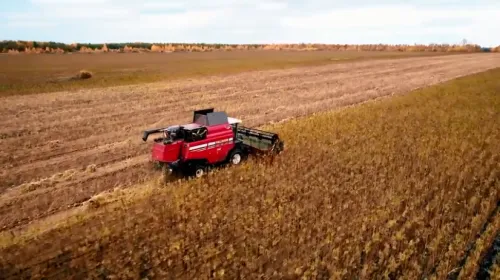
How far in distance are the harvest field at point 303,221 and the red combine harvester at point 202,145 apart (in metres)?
0.48

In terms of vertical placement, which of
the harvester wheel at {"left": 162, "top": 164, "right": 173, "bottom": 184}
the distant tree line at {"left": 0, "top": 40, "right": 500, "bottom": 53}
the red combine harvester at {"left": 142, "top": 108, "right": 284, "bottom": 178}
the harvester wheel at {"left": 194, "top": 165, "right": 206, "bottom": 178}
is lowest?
the harvester wheel at {"left": 162, "top": 164, "right": 173, "bottom": 184}

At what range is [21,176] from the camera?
1180cm

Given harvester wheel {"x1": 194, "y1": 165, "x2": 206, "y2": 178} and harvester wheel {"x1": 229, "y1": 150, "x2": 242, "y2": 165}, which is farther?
harvester wheel {"x1": 229, "y1": 150, "x2": 242, "y2": 165}

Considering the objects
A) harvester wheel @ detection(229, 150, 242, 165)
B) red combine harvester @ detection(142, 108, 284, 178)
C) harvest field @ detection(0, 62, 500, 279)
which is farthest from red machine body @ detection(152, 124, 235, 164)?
harvest field @ detection(0, 62, 500, 279)

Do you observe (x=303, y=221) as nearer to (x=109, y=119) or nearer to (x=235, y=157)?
(x=235, y=157)

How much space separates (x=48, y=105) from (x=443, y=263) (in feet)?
72.0

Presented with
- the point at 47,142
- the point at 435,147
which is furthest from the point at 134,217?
the point at 435,147

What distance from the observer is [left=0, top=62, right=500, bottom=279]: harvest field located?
701 centimetres

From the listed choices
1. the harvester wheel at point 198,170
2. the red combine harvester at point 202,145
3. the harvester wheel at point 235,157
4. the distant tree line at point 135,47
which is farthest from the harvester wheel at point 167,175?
the distant tree line at point 135,47

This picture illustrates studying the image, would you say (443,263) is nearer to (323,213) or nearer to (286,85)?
(323,213)

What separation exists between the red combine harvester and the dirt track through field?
173 cm

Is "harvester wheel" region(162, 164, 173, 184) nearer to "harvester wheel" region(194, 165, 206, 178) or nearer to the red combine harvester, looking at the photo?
the red combine harvester

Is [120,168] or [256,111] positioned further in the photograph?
[256,111]

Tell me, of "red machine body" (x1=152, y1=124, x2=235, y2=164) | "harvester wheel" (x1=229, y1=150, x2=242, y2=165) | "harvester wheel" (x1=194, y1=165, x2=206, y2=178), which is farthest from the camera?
"harvester wheel" (x1=229, y1=150, x2=242, y2=165)
